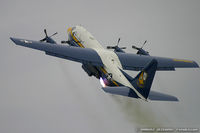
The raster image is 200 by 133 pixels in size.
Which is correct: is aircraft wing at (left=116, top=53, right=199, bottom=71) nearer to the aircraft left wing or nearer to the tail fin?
the aircraft left wing

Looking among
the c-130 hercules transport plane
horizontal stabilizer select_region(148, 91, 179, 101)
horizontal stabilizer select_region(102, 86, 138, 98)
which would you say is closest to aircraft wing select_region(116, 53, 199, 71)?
the c-130 hercules transport plane

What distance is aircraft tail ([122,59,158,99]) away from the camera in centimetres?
4420

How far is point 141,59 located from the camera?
192 ft

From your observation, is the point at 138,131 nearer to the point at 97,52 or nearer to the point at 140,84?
the point at 140,84

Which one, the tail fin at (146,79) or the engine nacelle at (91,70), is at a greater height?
the tail fin at (146,79)

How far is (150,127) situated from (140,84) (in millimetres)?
5620

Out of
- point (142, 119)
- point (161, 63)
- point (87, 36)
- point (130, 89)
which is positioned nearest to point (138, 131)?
point (142, 119)

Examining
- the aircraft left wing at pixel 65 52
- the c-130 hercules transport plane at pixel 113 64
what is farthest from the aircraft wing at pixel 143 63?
the aircraft left wing at pixel 65 52

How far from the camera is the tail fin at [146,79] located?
44219mm

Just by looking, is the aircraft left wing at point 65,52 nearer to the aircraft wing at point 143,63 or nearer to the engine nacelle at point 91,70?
the engine nacelle at point 91,70

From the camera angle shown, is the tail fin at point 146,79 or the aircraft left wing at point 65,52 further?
the aircraft left wing at point 65,52

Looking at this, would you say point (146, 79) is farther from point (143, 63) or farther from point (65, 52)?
point (65, 52)

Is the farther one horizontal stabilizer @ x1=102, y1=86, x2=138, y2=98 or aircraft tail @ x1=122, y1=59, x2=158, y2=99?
horizontal stabilizer @ x1=102, y1=86, x2=138, y2=98

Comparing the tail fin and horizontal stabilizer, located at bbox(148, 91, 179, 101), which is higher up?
the tail fin
